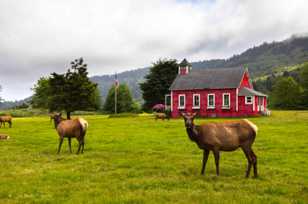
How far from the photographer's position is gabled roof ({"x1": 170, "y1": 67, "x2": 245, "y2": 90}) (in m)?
48.1

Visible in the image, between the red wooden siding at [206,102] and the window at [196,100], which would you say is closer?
the red wooden siding at [206,102]

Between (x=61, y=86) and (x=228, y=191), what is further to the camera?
(x=61, y=86)

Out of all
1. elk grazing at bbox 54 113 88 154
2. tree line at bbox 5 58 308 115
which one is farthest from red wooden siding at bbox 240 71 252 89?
elk grazing at bbox 54 113 88 154

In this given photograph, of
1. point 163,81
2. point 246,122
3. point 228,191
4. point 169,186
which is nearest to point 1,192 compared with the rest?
point 169,186

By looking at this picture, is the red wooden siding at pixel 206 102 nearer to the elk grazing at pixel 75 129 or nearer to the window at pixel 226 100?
the window at pixel 226 100

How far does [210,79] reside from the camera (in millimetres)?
50375

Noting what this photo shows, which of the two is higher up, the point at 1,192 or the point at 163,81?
the point at 163,81

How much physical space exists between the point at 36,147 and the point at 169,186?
1181 centimetres

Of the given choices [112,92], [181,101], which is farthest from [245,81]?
[112,92]

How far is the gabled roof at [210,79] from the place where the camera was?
4812cm

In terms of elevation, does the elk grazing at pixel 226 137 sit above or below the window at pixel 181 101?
below

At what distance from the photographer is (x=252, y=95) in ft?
152

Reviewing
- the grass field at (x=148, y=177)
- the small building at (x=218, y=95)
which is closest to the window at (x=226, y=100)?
the small building at (x=218, y=95)

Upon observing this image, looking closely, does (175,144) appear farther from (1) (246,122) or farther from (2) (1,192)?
(2) (1,192)
